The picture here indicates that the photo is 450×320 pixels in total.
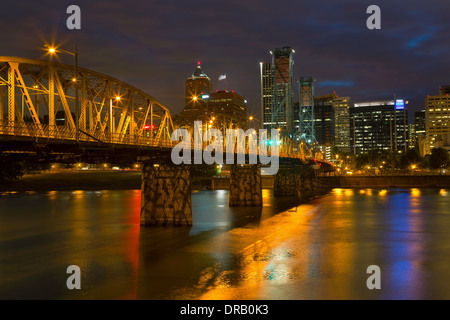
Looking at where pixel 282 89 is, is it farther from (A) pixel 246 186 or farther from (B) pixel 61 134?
(B) pixel 61 134

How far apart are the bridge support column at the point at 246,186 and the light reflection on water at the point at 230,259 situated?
639 inches

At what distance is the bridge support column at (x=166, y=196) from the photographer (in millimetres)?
35125

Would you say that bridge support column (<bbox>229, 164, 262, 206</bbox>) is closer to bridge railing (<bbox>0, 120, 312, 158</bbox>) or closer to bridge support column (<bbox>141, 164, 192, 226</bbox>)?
bridge railing (<bbox>0, 120, 312, 158</bbox>)

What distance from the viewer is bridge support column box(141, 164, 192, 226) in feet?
115

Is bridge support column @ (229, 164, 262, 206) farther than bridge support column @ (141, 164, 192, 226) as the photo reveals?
Yes

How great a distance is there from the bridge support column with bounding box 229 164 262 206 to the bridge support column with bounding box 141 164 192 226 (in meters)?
21.3

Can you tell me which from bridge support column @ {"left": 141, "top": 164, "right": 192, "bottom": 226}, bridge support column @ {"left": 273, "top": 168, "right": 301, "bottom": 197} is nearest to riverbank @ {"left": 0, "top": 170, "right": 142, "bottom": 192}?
bridge support column @ {"left": 273, "top": 168, "right": 301, "bottom": 197}

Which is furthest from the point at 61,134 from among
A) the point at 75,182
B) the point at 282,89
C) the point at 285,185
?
the point at 282,89

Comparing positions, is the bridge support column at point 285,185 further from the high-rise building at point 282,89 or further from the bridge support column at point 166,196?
the high-rise building at point 282,89

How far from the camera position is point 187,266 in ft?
66.8

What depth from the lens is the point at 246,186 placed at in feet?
191

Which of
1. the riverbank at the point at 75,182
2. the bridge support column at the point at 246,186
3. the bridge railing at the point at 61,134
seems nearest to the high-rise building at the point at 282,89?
the riverbank at the point at 75,182
